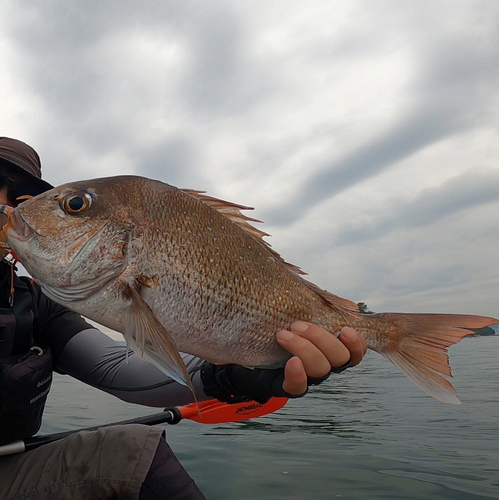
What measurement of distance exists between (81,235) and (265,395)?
4.52 feet

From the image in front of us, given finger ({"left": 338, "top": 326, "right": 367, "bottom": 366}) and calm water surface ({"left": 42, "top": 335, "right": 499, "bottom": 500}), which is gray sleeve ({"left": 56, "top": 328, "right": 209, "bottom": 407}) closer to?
finger ({"left": 338, "top": 326, "right": 367, "bottom": 366})

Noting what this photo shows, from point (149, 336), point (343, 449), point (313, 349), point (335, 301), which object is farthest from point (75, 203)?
point (343, 449)

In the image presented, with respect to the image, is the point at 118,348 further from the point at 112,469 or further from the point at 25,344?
the point at 112,469

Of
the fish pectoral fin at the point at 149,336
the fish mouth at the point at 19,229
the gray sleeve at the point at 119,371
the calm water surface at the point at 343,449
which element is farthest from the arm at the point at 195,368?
the calm water surface at the point at 343,449

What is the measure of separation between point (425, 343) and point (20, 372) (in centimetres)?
239

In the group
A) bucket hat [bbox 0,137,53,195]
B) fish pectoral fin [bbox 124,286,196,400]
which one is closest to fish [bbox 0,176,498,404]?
fish pectoral fin [bbox 124,286,196,400]

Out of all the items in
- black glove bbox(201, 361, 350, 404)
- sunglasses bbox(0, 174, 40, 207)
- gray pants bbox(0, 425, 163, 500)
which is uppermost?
sunglasses bbox(0, 174, 40, 207)

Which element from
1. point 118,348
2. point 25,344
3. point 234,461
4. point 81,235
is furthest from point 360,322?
point 234,461

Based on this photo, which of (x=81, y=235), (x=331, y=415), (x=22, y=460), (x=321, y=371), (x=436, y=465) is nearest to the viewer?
(x=81, y=235)

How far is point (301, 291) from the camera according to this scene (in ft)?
7.33

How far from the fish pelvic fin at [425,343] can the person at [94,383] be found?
24 cm

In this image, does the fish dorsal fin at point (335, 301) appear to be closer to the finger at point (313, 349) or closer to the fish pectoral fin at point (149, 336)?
the finger at point (313, 349)

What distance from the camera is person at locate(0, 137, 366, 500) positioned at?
2273 millimetres

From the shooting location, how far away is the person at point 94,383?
2.27m
